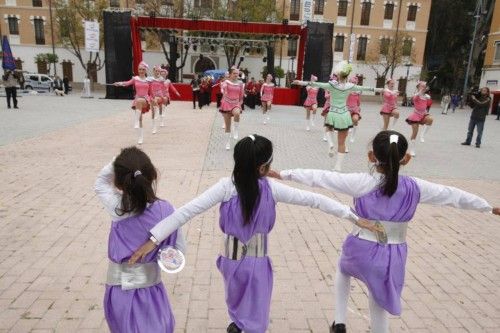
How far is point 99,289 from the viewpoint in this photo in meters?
3.57

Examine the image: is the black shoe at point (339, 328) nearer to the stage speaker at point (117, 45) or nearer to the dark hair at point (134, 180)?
the dark hair at point (134, 180)

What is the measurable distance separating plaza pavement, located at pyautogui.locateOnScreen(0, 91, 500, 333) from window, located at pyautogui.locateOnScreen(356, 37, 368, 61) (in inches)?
1405

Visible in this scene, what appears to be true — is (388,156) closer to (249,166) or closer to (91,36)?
(249,166)

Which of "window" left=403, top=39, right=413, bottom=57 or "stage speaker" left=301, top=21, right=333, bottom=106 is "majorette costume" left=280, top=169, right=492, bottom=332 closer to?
"stage speaker" left=301, top=21, right=333, bottom=106

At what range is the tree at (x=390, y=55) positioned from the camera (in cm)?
3928

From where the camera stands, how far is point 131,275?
7.11 feet

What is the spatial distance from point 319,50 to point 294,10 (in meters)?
21.3

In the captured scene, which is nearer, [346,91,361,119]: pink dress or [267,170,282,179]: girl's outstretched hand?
[267,170,282,179]: girl's outstretched hand

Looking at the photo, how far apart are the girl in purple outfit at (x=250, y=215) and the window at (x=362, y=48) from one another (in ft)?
142

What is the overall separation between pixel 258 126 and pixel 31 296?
12.1 meters

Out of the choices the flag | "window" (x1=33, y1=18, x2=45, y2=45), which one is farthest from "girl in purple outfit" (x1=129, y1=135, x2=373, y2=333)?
"window" (x1=33, y1=18, x2=45, y2=45)

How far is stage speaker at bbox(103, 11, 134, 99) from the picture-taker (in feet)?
74.7

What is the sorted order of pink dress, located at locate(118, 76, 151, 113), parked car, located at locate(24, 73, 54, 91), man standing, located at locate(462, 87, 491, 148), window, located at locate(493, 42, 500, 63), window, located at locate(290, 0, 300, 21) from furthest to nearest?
window, located at locate(290, 0, 300, 21)
window, located at locate(493, 42, 500, 63)
parked car, located at locate(24, 73, 54, 91)
man standing, located at locate(462, 87, 491, 148)
pink dress, located at locate(118, 76, 151, 113)

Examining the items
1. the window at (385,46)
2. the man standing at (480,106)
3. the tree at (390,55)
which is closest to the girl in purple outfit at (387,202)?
the man standing at (480,106)
